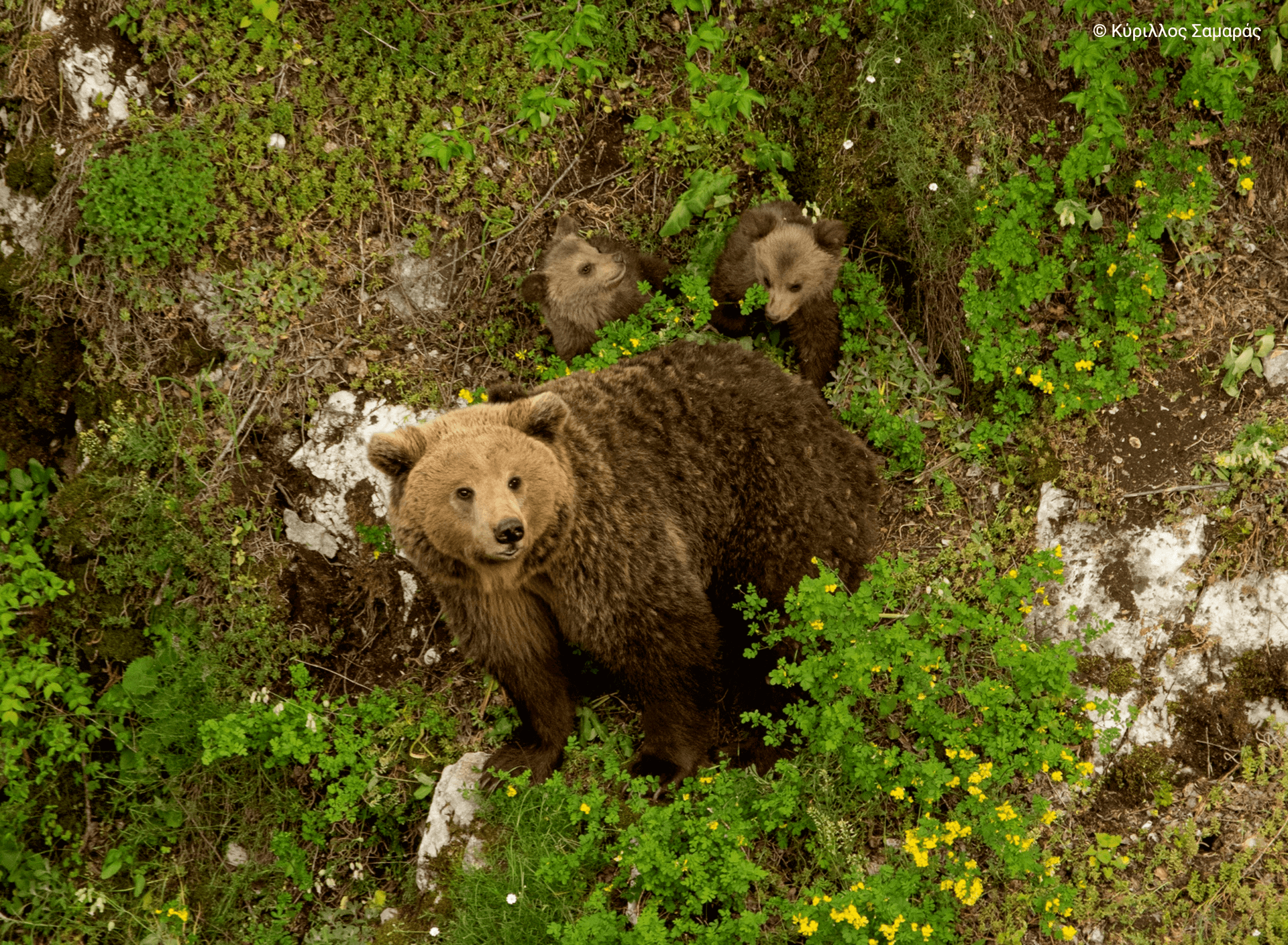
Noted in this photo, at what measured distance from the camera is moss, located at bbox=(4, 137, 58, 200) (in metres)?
5.52

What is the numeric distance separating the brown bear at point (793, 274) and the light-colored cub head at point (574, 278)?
687 millimetres

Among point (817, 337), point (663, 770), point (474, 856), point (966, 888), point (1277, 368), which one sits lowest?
point (474, 856)

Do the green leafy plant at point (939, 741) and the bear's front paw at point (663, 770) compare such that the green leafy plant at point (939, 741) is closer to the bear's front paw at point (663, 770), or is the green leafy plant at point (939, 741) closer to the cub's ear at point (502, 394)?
the bear's front paw at point (663, 770)

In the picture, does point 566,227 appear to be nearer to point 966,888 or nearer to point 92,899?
point 966,888

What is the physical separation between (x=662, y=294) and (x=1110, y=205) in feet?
8.65

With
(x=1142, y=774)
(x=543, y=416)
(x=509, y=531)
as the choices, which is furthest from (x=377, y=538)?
(x=1142, y=774)

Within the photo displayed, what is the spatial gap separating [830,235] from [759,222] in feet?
1.45

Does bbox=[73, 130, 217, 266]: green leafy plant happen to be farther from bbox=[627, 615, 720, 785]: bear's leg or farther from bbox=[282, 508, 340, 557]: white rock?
bbox=[627, 615, 720, 785]: bear's leg

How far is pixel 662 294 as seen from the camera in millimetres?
5891

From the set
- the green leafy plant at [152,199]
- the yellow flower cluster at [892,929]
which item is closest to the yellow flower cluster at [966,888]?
the yellow flower cluster at [892,929]

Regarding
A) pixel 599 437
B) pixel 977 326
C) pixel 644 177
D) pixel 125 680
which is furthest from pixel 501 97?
pixel 125 680

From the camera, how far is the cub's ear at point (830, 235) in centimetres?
560

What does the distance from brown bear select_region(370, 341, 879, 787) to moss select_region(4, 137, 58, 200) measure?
317 centimetres

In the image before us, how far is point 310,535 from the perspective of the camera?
5629mm
